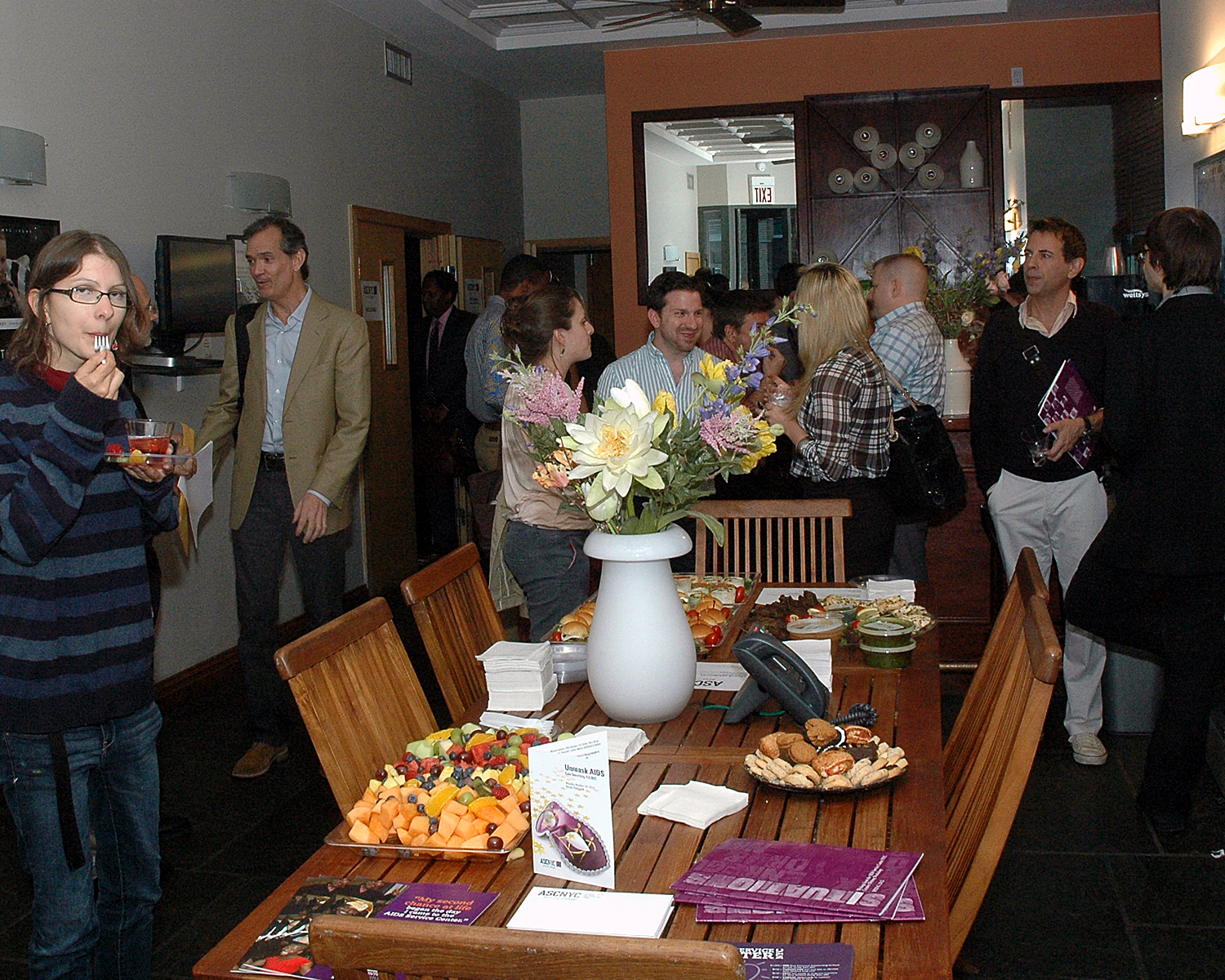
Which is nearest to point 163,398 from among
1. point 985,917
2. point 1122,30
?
point 985,917

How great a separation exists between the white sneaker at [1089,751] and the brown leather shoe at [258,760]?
8.73 feet

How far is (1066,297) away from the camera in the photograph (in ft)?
12.8

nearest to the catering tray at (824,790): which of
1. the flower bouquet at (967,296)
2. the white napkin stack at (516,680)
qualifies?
the white napkin stack at (516,680)

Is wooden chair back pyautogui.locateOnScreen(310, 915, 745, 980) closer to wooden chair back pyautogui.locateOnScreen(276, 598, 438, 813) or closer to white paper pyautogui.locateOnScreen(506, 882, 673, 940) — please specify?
white paper pyautogui.locateOnScreen(506, 882, 673, 940)

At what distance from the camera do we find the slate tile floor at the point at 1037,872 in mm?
2734

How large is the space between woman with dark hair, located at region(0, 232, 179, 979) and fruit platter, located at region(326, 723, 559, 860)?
2.00 ft

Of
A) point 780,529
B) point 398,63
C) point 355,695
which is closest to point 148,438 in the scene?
point 355,695

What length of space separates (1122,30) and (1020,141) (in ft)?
7.75

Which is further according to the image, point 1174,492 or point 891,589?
point 1174,492

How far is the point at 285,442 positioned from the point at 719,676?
2033 mm

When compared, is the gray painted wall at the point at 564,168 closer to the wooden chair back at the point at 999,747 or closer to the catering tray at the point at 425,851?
the wooden chair back at the point at 999,747

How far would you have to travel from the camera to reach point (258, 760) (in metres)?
4.01

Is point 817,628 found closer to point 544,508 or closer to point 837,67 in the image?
point 544,508

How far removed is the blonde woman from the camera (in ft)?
12.0
